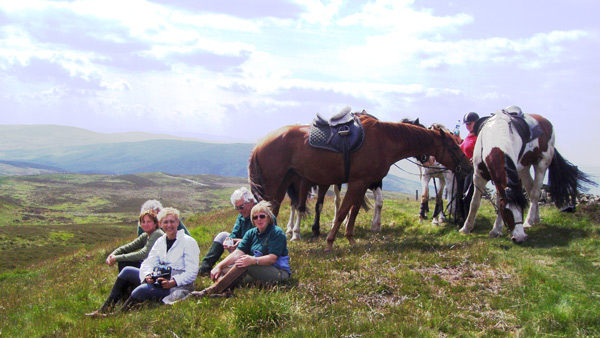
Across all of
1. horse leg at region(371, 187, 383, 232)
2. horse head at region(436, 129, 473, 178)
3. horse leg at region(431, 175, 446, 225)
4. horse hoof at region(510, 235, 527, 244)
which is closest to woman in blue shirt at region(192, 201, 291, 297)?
horse hoof at region(510, 235, 527, 244)

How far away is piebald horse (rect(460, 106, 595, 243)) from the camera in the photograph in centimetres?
952

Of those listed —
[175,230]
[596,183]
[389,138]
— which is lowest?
[175,230]

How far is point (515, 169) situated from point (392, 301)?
4903 millimetres

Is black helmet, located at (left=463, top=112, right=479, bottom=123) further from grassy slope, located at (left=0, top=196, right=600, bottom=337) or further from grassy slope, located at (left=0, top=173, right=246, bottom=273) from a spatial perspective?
grassy slope, located at (left=0, top=173, right=246, bottom=273)

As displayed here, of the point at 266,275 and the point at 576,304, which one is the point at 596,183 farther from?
the point at 266,275

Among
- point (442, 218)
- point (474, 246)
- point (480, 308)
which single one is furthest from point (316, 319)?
point (442, 218)

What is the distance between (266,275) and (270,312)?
1.24m

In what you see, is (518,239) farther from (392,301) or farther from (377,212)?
(392,301)

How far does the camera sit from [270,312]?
5.52 metres

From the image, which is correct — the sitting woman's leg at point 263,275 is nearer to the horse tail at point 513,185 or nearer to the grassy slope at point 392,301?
the grassy slope at point 392,301

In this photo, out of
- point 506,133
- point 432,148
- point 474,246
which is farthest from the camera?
point 432,148

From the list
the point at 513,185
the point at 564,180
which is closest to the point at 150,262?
the point at 513,185

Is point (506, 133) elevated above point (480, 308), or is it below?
above

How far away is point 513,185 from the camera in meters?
9.45
